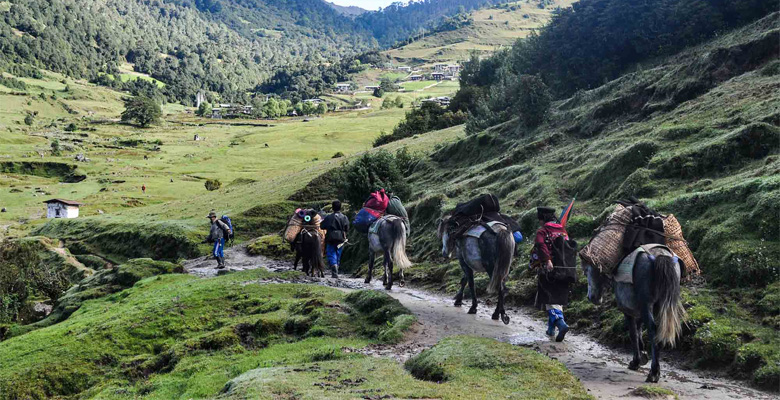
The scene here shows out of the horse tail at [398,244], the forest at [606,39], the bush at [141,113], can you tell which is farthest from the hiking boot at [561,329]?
the bush at [141,113]

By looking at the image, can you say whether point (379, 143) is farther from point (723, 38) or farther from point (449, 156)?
point (723, 38)

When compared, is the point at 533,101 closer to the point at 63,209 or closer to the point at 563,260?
the point at 563,260

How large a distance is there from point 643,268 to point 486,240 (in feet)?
17.8

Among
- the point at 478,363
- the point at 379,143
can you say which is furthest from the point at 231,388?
the point at 379,143

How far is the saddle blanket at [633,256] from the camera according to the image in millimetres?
11250

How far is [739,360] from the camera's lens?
37.1ft

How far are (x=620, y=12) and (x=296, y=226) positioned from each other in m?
42.4

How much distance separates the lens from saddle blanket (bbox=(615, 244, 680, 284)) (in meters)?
11.2

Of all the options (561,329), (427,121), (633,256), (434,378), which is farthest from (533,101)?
(427,121)

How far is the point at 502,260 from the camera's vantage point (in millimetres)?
15609

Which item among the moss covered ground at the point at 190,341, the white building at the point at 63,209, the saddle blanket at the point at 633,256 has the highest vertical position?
the saddle blanket at the point at 633,256

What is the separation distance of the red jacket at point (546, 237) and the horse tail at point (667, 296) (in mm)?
3325

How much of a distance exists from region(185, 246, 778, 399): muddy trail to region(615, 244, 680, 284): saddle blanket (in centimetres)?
190

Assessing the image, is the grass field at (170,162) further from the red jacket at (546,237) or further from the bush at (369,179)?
the red jacket at (546,237)
